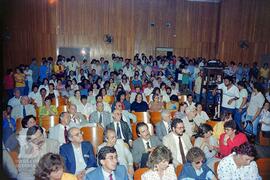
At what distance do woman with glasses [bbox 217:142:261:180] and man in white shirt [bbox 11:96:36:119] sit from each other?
4321 millimetres

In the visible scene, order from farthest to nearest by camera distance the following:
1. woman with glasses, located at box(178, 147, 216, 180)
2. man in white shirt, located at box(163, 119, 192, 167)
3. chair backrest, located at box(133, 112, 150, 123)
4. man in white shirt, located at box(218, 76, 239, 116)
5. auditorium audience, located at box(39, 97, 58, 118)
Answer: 1. man in white shirt, located at box(218, 76, 239, 116)
2. auditorium audience, located at box(39, 97, 58, 118)
3. chair backrest, located at box(133, 112, 150, 123)
4. man in white shirt, located at box(163, 119, 192, 167)
5. woman with glasses, located at box(178, 147, 216, 180)

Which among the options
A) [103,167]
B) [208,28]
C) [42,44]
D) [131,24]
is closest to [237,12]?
[208,28]

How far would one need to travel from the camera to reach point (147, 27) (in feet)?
49.1

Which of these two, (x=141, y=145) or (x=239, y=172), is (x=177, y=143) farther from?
(x=239, y=172)

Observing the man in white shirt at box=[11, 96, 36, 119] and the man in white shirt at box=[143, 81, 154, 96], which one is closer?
the man in white shirt at box=[11, 96, 36, 119]

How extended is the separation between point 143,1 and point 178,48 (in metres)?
3.09

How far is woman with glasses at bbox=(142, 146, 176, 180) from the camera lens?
3179mm

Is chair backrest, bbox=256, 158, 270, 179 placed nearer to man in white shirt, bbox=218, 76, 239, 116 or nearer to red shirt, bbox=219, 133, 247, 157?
red shirt, bbox=219, 133, 247, 157

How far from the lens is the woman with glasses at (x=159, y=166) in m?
3.18

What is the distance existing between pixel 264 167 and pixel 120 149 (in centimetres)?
192

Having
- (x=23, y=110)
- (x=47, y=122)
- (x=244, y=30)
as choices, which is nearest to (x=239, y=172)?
(x=47, y=122)

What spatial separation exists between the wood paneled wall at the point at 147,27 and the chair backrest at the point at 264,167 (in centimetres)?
1194

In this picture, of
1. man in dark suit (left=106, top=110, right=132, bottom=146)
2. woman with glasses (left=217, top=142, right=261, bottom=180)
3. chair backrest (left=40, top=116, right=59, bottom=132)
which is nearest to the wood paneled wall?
chair backrest (left=40, top=116, right=59, bottom=132)

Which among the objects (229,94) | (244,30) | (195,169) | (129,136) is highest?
(244,30)
